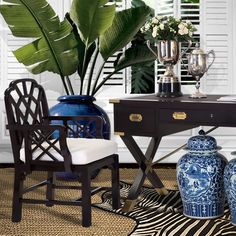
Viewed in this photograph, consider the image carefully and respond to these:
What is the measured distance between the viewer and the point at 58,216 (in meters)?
3.46

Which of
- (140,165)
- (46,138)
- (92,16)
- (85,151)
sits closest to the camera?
(85,151)

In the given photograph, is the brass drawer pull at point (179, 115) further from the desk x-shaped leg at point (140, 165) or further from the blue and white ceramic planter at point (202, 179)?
the desk x-shaped leg at point (140, 165)

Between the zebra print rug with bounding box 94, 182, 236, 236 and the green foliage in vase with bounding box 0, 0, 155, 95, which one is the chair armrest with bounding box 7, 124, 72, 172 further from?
the green foliage in vase with bounding box 0, 0, 155, 95

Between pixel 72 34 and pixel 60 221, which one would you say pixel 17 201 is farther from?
pixel 72 34

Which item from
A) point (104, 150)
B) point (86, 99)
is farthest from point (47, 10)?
point (104, 150)

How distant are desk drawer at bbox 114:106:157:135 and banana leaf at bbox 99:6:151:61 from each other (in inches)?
49.3

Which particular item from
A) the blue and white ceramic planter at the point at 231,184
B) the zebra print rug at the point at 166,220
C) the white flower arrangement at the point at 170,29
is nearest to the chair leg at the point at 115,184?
the zebra print rug at the point at 166,220

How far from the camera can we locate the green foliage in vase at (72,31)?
14.8ft

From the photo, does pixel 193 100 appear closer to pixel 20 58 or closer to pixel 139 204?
pixel 139 204

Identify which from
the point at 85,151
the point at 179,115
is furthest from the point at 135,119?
the point at 85,151

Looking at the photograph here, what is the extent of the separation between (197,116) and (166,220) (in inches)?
24.6

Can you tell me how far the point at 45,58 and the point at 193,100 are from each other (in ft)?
5.66

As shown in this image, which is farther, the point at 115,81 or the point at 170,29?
the point at 115,81

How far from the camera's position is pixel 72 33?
4715mm
